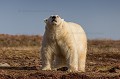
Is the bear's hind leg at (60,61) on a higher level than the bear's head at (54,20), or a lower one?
lower

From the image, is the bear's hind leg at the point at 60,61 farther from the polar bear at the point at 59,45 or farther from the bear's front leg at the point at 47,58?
the bear's front leg at the point at 47,58

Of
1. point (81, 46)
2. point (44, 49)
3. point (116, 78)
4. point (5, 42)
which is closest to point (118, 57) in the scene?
point (81, 46)

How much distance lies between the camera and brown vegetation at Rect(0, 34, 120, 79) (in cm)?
1207


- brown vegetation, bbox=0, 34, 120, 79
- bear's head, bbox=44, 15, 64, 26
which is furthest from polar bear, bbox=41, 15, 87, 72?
brown vegetation, bbox=0, 34, 120, 79

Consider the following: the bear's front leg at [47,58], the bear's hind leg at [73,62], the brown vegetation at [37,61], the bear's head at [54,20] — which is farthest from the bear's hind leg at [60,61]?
the bear's head at [54,20]

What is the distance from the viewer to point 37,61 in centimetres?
1911

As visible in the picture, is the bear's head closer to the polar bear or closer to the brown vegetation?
the polar bear

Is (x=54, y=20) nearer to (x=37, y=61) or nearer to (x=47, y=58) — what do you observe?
(x=47, y=58)

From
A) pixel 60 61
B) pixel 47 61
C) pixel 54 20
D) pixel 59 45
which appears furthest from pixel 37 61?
pixel 54 20

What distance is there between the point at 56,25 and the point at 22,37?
25.8 metres

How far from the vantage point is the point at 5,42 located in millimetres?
35688

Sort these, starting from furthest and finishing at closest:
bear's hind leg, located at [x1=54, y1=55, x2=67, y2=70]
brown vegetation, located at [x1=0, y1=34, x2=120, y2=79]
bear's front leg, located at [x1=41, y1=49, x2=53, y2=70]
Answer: bear's hind leg, located at [x1=54, y1=55, x2=67, y2=70], bear's front leg, located at [x1=41, y1=49, x2=53, y2=70], brown vegetation, located at [x1=0, y1=34, x2=120, y2=79]

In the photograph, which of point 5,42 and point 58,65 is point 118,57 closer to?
point 58,65

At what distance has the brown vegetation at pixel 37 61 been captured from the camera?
39.6 feet
